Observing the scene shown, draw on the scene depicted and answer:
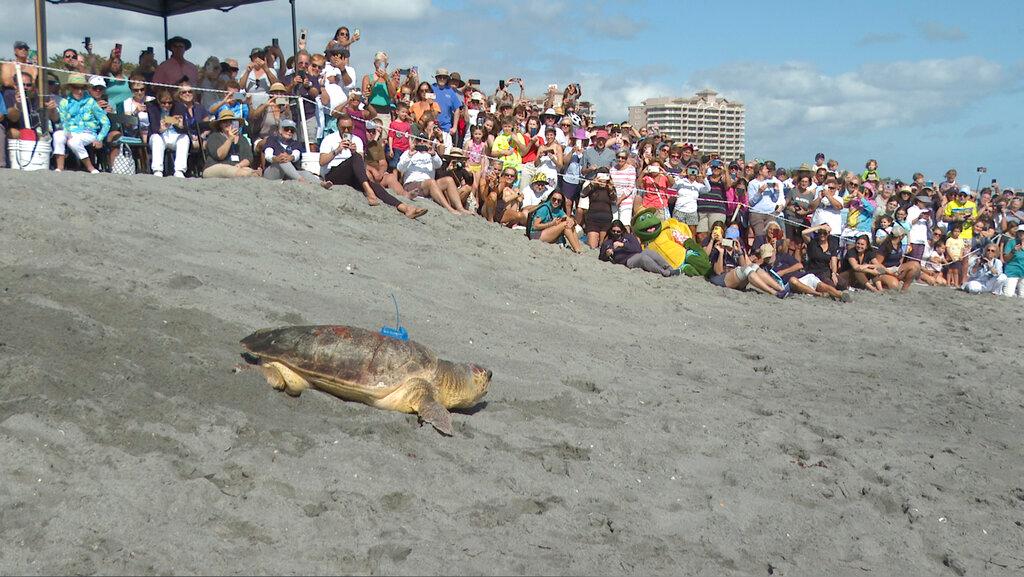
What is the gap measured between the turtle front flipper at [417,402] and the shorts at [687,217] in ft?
26.4

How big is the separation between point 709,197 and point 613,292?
3455mm

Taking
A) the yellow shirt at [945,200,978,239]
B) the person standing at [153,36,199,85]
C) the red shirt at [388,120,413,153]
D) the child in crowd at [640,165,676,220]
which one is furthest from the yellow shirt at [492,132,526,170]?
the yellow shirt at [945,200,978,239]

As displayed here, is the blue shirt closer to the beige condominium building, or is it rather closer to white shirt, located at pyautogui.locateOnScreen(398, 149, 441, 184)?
white shirt, located at pyautogui.locateOnScreen(398, 149, 441, 184)

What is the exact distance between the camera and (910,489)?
5992 mm

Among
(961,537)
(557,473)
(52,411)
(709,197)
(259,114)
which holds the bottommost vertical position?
(961,537)

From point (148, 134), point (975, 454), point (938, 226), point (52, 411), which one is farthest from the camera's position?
point (938, 226)

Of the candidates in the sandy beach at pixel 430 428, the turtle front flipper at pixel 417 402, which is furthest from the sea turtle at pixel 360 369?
the sandy beach at pixel 430 428

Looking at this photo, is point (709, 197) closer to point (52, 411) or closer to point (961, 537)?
point (961, 537)

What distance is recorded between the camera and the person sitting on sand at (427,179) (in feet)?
38.7

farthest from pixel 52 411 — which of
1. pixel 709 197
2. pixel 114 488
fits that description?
pixel 709 197

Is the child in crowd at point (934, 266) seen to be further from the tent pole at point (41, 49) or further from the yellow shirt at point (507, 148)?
the tent pole at point (41, 49)

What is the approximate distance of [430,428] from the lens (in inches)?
220

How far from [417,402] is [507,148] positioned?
7380 mm

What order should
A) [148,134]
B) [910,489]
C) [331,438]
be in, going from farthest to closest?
[148,134], [910,489], [331,438]
